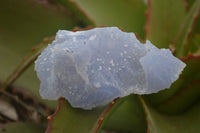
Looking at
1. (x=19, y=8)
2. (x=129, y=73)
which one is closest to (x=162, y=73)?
(x=129, y=73)

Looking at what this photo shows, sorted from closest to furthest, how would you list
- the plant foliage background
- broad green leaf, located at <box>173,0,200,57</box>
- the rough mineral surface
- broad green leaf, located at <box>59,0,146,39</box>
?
the rough mineral surface < the plant foliage background < broad green leaf, located at <box>173,0,200,57</box> < broad green leaf, located at <box>59,0,146,39</box>

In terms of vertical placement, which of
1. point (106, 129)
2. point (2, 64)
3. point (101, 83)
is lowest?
point (106, 129)

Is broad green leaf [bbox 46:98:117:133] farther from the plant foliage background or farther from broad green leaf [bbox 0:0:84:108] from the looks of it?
broad green leaf [bbox 0:0:84:108]

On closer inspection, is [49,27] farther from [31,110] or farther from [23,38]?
[31,110]

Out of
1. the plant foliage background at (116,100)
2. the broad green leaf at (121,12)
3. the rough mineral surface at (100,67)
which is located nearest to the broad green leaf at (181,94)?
the plant foliage background at (116,100)

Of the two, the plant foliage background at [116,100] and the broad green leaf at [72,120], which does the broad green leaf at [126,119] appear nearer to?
the plant foliage background at [116,100]

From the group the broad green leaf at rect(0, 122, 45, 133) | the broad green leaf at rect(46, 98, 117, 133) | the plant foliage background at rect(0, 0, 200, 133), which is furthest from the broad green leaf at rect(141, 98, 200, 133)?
the broad green leaf at rect(0, 122, 45, 133)
